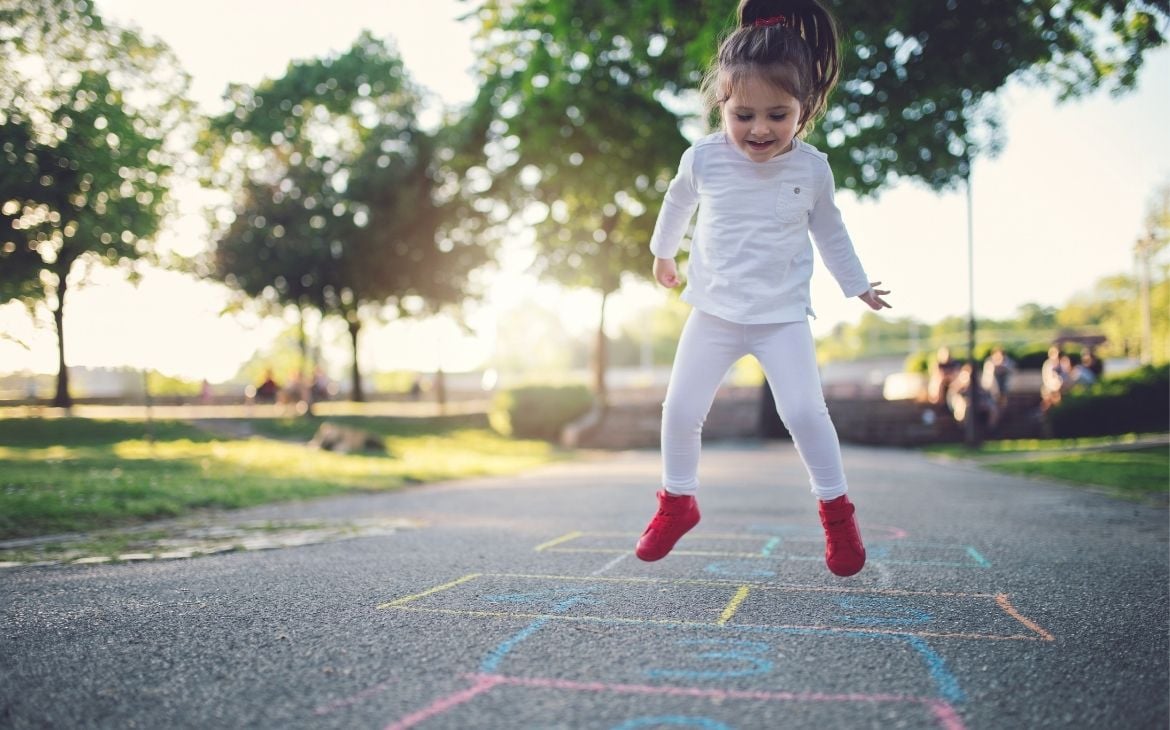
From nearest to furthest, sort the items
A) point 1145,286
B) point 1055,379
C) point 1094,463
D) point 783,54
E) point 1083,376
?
1. point 783,54
2. point 1094,463
3. point 1083,376
4. point 1055,379
5. point 1145,286

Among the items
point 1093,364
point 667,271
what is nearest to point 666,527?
point 667,271

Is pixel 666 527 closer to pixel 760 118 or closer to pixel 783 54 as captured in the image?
→ pixel 760 118

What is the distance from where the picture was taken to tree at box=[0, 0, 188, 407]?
786 centimetres

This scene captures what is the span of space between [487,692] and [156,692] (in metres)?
0.83

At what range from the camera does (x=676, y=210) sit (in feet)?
12.0

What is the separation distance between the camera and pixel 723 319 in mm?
3332

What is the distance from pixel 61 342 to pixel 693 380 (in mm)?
16007

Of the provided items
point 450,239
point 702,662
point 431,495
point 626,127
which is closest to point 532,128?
point 626,127

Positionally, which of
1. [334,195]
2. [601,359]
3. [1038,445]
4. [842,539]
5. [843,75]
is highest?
[334,195]

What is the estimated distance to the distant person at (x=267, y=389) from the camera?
1094 inches

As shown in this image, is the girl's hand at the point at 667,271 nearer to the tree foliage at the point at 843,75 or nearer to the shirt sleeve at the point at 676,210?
the shirt sleeve at the point at 676,210

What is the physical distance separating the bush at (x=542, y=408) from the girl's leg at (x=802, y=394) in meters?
18.0

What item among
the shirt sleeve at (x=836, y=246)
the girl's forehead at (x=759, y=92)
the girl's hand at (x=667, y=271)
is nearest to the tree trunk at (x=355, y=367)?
the girl's hand at (x=667, y=271)

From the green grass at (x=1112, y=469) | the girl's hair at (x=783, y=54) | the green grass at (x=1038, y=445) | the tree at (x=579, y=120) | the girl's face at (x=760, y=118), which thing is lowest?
the green grass at (x=1038, y=445)
